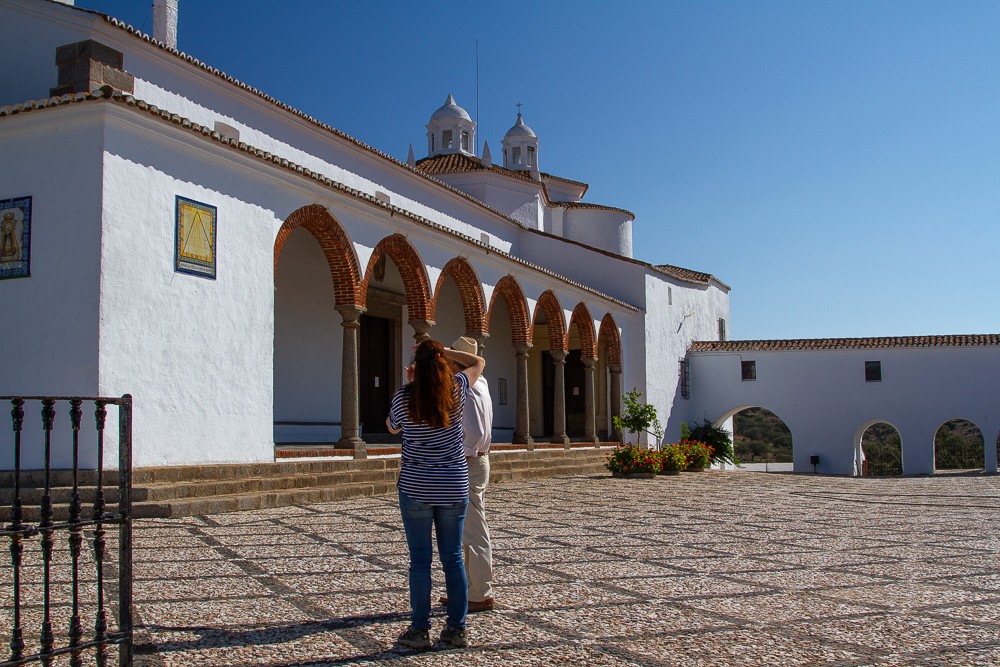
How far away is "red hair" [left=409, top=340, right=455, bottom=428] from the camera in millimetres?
3811

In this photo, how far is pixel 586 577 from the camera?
534 cm

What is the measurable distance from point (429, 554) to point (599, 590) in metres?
1.56

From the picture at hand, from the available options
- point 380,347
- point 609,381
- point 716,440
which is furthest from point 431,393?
point 716,440

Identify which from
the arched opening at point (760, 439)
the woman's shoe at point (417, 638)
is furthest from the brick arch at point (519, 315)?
the arched opening at point (760, 439)

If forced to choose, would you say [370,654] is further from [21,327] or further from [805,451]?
[805,451]

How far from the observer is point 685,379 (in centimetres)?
2500

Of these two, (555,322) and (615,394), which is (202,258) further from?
(615,394)

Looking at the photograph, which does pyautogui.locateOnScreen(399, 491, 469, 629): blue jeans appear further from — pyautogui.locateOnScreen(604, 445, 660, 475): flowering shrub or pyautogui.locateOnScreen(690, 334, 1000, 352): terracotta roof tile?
pyautogui.locateOnScreen(690, 334, 1000, 352): terracotta roof tile

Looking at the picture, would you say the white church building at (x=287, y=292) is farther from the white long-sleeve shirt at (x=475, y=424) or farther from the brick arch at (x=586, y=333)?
the white long-sleeve shirt at (x=475, y=424)

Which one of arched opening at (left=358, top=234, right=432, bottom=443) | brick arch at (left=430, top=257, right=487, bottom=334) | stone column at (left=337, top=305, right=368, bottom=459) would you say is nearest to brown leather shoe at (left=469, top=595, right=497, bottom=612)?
stone column at (left=337, top=305, right=368, bottom=459)

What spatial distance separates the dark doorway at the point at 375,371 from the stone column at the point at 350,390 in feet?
13.5

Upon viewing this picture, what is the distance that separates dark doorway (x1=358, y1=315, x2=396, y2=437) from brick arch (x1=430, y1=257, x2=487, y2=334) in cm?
159

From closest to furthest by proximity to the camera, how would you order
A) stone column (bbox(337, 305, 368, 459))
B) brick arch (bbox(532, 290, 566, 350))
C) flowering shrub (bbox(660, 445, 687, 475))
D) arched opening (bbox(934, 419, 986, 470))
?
stone column (bbox(337, 305, 368, 459))
flowering shrub (bbox(660, 445, 687, 475))
brick arch (bbox(532, 290, 566, 350))
arched opening (bbox(934, 419, 986, 470))

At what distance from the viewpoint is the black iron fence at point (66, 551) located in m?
2.92
